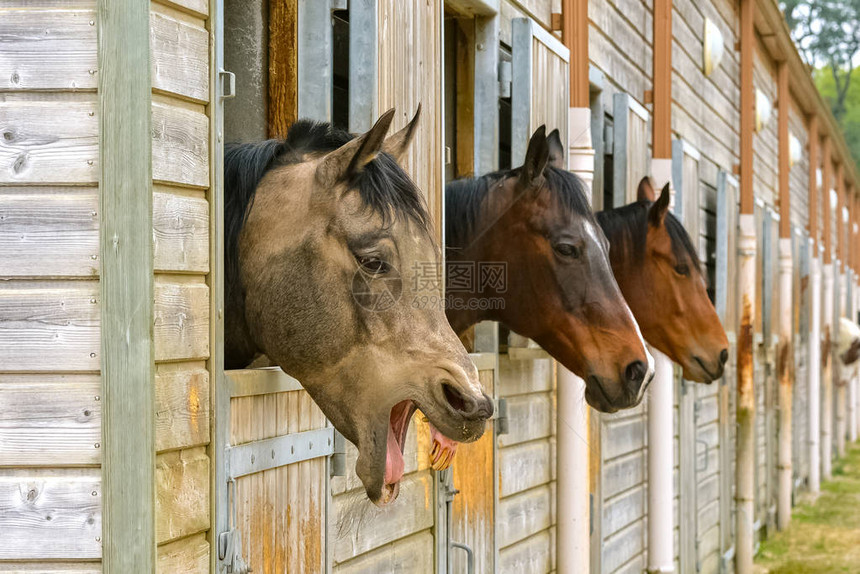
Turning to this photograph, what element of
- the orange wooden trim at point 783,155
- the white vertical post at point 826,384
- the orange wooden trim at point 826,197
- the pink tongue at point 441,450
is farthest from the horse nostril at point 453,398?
the orange wooden trim at point 826,197

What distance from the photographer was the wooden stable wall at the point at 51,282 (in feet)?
7.11

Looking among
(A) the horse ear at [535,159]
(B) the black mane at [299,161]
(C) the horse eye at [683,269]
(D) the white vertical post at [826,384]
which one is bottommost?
(D) the white vertical post at [826,384]

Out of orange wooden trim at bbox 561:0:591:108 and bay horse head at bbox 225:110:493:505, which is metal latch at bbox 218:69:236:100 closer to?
bay horse head at bbox 225:110:493:505

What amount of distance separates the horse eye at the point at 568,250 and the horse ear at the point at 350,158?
4.63 ft

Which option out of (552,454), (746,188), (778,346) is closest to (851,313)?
(778,346)

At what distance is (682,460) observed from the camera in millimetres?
7824

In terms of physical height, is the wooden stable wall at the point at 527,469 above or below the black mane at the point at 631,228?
below

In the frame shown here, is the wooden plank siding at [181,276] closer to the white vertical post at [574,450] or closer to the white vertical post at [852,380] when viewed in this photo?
the white vertical post at [574,450]

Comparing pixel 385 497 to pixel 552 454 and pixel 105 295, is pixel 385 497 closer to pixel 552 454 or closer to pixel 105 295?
pixel 105 295

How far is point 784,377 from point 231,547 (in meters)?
11.2

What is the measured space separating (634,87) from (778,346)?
5.81 metres

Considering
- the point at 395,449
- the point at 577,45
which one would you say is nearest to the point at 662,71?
the point at 577,45

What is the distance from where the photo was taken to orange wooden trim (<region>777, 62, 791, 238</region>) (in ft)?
41.3

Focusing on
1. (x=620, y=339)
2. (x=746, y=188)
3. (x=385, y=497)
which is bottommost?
(x=385, y=497)
